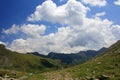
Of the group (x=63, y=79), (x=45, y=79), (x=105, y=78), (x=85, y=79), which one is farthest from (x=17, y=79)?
(x=105, y=78)

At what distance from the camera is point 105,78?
2219 inches

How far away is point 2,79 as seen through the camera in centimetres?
6862

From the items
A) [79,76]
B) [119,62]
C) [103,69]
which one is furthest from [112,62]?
[79,76]

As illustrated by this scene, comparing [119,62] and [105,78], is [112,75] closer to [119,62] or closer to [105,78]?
[105,78]

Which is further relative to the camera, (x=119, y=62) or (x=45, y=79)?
(x=119, y=62)

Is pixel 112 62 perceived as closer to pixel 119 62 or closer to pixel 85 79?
pixel 119 62

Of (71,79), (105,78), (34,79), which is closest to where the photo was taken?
(105,78)

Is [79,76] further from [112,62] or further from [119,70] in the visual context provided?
[112,62]

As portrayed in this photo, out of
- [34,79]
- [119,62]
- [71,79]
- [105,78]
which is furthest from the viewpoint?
[119,62]

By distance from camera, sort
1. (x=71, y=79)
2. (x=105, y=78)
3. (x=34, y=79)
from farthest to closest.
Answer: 1. (x=34, y=79)
2. (x=71, y=79)
3. (x=105, y=78)

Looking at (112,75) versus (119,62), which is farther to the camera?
(119,62)

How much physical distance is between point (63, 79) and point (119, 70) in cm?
1326

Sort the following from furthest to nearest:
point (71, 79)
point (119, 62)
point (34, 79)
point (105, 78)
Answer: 1. point (119, 62)
2. point (34, 79)
3. point (71, 79)
4. point (105, 78)

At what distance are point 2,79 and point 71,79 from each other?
745 inches
